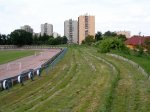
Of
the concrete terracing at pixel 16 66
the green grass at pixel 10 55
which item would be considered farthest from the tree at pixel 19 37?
the concrete terracing at pixel 16 66

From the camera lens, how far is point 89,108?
1529cm

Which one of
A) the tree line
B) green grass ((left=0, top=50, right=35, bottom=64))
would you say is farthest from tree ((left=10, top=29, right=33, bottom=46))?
green grass ((left=0, top=50, right=35, bottom=64))

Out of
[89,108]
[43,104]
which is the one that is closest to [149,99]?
[89,108]

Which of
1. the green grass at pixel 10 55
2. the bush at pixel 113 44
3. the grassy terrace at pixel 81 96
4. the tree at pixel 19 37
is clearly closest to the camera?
the grassy terrace at pixel 81 96

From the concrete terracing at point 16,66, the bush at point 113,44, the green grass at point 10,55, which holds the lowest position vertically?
the green grass at point 10,55

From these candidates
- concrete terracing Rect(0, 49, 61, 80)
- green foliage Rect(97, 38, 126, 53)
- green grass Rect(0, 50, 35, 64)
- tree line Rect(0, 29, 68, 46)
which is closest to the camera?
concrete terracing Rect(0, 49, 61, 80)

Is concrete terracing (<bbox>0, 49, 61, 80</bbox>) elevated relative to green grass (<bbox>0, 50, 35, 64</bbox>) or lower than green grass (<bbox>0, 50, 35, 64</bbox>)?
elevated

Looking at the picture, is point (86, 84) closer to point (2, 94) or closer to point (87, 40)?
point (2, 94)

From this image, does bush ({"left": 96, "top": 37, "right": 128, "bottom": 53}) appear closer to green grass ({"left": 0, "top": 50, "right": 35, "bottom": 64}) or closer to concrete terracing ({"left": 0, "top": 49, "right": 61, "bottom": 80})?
concrete terracing ({"left": 0, "top": 49, "right": 61, "bottom": 80})

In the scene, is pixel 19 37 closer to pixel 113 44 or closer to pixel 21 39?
pixel 21 39

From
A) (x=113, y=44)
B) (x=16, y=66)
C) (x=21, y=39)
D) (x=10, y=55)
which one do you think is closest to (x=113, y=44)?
(x=113, y=44)

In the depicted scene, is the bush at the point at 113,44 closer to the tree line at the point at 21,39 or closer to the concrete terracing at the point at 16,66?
the concrete terracing at the point at 16,66

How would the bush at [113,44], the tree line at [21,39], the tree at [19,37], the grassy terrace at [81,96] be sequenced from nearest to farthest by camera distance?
the grassy terrace at [81,96] < the bush at [113,44] < the tree at [19,37] < the tree line at [21,39]

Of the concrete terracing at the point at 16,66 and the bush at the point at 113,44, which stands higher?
the bush at the point at 113,44
